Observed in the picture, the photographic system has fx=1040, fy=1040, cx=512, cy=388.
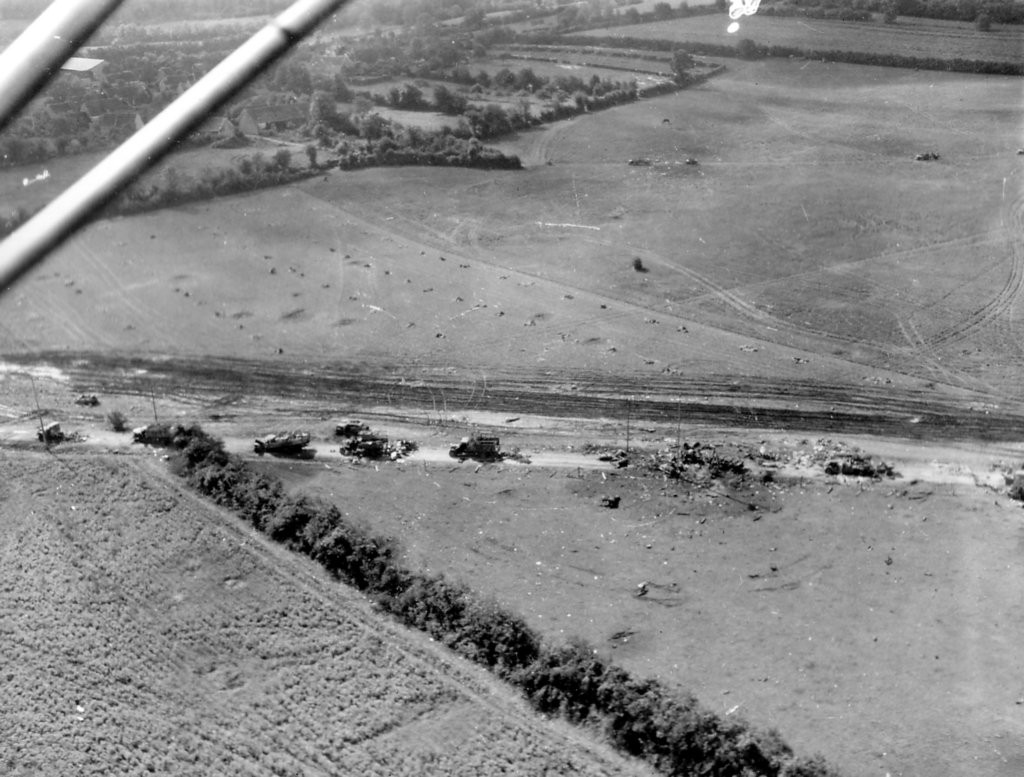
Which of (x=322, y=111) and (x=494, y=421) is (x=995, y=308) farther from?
(x=322, y=111)

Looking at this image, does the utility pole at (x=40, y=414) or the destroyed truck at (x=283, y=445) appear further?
the utility pole at (x=40, y=414)

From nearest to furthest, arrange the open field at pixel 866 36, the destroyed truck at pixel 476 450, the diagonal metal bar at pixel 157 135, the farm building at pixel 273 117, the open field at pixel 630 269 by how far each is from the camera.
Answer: the diagonal metal bar at pixel 157 135, the destroyed truck at pixel 476 450, the open field at pixel 630 269, the farm building at pixel 273 117, the open field at pixel 866 36

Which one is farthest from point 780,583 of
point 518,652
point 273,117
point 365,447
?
point 273,117

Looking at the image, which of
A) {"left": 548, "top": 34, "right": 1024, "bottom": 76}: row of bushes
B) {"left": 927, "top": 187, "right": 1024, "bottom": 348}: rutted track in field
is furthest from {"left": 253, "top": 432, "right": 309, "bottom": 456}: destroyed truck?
{"left": 548, "top": 34, "right": 1024, "bottom": 76}: row of bushes

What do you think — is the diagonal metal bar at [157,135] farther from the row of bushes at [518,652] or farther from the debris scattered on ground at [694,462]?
the debris scattered on ground at [694,462]

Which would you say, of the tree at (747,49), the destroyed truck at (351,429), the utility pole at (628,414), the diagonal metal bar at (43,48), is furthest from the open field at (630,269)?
the diagonal metal bar at (43,48)

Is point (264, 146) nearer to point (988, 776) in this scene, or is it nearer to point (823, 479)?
point (823, 479)

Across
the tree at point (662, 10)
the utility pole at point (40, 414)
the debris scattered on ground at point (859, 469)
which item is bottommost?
the debris scattered on ground at point (859, 469)
